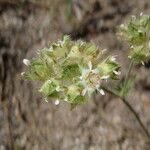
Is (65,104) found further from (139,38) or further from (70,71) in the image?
→ (70,71)

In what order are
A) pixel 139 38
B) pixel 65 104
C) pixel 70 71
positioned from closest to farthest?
1. pixel 70 71
2. pixel 139 38
3. pixel 65 104

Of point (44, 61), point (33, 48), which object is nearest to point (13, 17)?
point (33, 48)

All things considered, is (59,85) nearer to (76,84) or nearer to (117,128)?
(76,84)

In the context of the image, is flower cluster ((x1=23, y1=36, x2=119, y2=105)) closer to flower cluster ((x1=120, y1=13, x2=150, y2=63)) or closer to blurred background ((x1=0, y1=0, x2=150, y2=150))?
flower cluster ((x1=120, y1=13, x2=150, y2=63))

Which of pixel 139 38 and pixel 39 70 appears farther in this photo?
pixel 139 38

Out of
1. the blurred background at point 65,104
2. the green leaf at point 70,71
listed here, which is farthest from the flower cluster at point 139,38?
the blurred background at point 65,104

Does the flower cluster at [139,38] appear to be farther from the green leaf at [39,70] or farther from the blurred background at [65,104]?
the blurred background at [65,104]

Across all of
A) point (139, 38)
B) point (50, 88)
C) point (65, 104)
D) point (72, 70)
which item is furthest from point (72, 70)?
point (65, 104)
